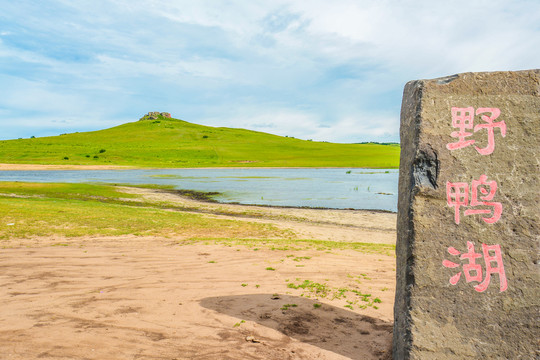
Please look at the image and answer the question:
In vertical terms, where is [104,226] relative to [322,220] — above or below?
above

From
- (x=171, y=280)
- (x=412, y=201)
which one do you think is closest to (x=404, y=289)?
(x=412, y=201)

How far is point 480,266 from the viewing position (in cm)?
455

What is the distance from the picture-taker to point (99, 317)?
628 cm

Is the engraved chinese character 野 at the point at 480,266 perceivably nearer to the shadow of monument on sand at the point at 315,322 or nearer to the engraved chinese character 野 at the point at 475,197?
the engraved chinese character 野 at the point at 475,197

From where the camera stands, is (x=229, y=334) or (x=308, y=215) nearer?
(x=229, y=334)

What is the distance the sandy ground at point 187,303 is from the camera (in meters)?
5.39

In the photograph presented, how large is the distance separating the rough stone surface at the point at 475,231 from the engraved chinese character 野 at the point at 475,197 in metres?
0.03

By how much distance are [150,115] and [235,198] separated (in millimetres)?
172157

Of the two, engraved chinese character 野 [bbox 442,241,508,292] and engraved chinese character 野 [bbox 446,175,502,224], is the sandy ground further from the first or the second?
engraved chinese character 野 [bbox 446,175,502,224]

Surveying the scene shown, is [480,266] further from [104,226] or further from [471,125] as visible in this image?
[104,226]

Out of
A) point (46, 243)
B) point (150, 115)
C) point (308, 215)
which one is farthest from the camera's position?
point (150, 115)

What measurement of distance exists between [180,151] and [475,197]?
112 m

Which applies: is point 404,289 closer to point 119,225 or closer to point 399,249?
point 399,249

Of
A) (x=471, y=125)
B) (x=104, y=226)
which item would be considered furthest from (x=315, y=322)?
(x=104, y=226)
